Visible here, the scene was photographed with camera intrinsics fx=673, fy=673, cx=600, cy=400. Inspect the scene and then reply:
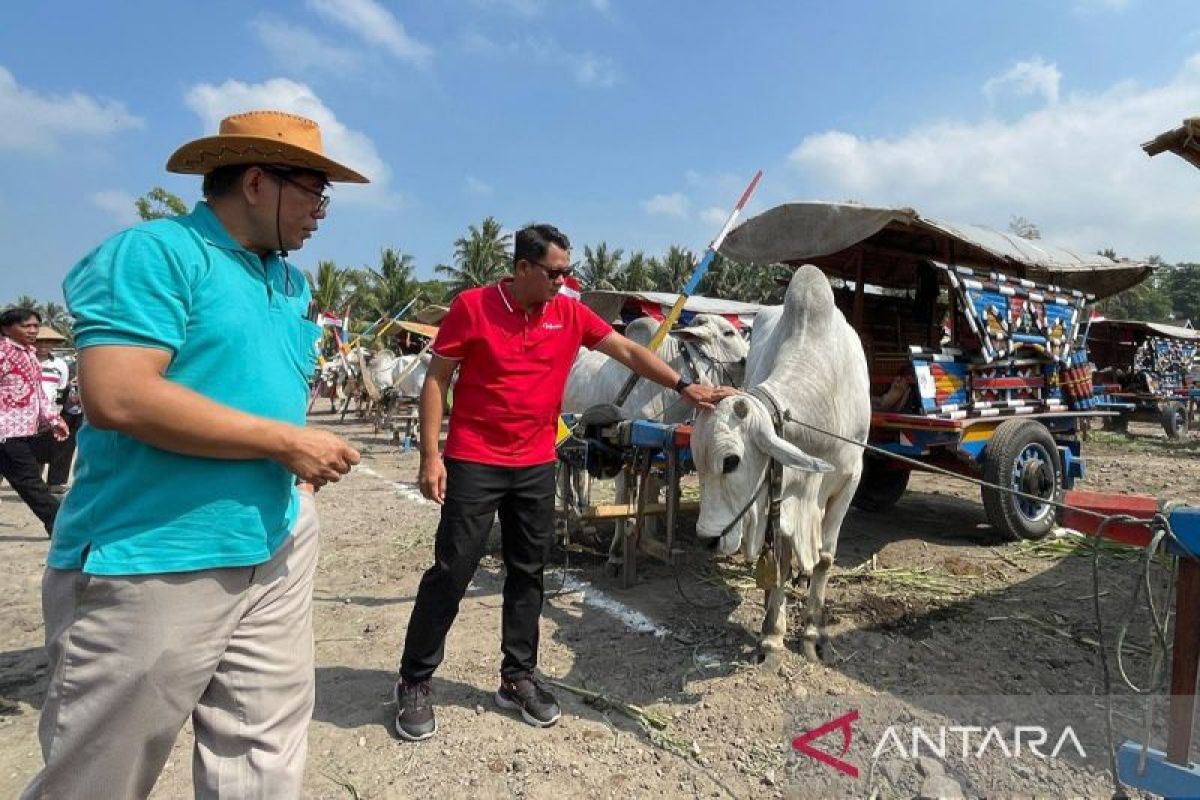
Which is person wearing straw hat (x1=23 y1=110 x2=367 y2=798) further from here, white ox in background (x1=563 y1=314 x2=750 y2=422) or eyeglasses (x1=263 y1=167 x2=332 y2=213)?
white ox in background (x1=563 y1=314 x2=750 y2=422)

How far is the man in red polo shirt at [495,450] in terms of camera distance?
2.78 m

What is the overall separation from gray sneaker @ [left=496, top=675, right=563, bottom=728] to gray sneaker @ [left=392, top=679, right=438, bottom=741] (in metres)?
0.33

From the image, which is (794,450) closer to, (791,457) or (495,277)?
(791,457)

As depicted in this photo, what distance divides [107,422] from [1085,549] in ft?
20.2

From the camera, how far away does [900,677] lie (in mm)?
3270

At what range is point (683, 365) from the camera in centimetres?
549

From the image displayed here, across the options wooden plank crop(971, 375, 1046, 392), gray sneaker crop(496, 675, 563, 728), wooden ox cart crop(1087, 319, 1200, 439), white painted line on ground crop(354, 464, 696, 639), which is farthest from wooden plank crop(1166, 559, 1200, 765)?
wooden ox cart crop(1087, 319, 1200, 439)

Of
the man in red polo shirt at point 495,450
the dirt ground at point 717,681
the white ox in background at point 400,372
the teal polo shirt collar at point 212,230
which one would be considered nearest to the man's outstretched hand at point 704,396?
the man in red polo shirt at point 495,450

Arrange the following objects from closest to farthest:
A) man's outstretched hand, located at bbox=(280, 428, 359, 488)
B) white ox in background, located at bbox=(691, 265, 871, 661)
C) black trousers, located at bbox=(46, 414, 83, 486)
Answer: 1. man's outstretched hand, located at bbox=(280, 428, 359, 488)
2. white ox in background, located at bbox=(691, 265, 871, 661)
3. black trousers, located at bbox=(46, 414, 83, 486)

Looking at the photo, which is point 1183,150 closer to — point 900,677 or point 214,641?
point 900,677

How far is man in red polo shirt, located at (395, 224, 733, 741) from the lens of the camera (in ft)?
9.13

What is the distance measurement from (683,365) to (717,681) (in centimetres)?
279

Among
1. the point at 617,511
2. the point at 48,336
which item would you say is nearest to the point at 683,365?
the point at 617,511

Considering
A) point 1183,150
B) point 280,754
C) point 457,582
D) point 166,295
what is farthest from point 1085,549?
point 166,295
